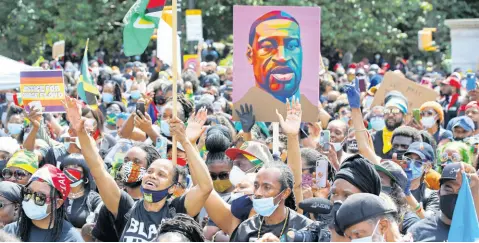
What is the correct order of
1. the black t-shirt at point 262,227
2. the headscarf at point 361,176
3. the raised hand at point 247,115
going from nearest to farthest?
1. the headscarf at point 361,176
2. the black t-shirt at point 262,227
3. the raised hand at point 247,115

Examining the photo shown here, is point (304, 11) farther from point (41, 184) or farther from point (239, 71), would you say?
point (41, 184)

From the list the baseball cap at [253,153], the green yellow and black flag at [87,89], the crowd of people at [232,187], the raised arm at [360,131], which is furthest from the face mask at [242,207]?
the green yellow and black flag at [87,89]

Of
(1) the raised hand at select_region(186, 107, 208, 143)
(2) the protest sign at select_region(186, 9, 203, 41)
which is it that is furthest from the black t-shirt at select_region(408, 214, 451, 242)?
(2) the protest sign at select_region(186, 9, 203, 41)

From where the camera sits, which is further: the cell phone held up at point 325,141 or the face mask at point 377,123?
the face mask at point 377,123

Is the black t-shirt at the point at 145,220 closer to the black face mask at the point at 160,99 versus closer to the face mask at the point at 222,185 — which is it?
the face mask at the point at 222,185

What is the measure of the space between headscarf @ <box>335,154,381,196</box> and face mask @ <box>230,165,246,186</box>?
3.96 feet

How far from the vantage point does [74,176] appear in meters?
8.23

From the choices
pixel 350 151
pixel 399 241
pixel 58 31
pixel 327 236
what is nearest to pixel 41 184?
pixel 327 236

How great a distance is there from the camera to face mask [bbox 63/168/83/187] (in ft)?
26.9

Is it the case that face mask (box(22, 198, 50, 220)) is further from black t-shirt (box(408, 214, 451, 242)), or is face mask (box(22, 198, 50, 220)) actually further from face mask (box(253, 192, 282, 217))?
black t-shirt (box(408, 214, 451, 242))

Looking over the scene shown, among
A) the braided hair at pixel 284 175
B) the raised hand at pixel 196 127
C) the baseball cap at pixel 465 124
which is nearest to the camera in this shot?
the braided hair at pixel 284 175

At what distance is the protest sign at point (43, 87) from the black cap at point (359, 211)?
652 cm

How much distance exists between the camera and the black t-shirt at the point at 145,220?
6535mm

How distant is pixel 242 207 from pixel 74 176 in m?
1.92
